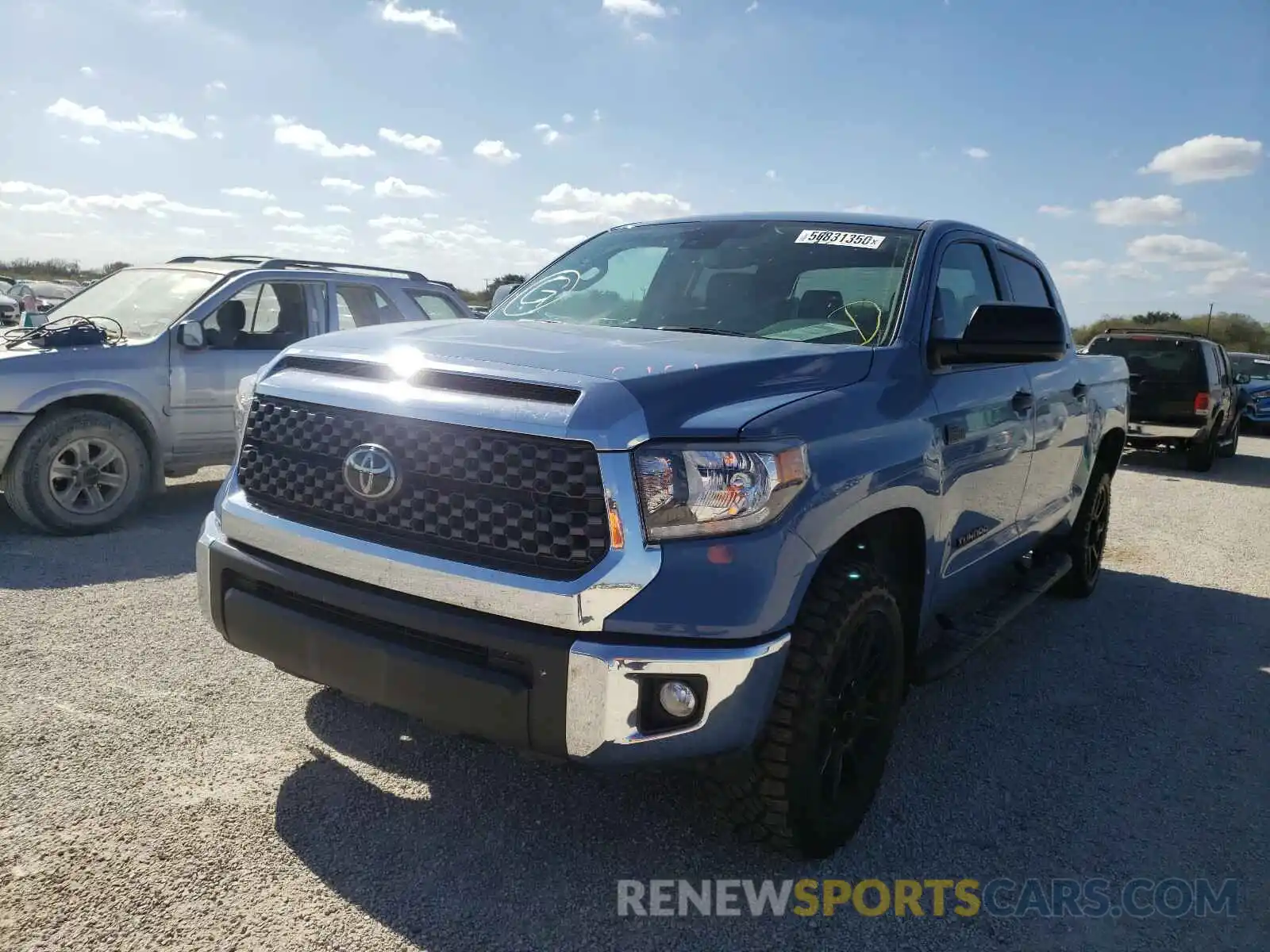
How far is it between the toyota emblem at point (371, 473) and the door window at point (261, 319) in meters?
4.67

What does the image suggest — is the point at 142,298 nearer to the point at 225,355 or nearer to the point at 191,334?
the point at 225,355

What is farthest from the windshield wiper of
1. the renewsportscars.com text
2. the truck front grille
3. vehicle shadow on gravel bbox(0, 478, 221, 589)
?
vehicle shadow on gravel bbox(0, 478, 221, 589)

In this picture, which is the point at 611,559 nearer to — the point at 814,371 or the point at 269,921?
the point at 814,371

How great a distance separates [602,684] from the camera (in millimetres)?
2182

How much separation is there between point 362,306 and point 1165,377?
10.4 metres

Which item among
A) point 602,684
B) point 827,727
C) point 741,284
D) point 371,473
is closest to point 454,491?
point 371,473

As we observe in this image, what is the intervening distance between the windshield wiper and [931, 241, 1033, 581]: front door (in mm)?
681

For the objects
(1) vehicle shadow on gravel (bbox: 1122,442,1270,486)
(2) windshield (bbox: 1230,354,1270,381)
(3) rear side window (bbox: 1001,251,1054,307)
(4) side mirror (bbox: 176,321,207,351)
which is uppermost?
(3) rear side window (bbox: 1001,251,1054,307)

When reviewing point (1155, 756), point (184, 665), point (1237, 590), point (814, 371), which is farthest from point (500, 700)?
point (1237, 590)

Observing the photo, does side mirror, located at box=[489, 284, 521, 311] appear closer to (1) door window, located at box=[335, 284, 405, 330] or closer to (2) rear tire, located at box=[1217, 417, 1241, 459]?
(1) door window, located at box=[335, 284, 405, 330]

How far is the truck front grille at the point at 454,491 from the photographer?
2271 mm

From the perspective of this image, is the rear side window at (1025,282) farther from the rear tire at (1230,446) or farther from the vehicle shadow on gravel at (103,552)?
the rear tire at (1230,446)

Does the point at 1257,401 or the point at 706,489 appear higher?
the point at 706,489

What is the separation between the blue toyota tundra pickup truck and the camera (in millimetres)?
2236
